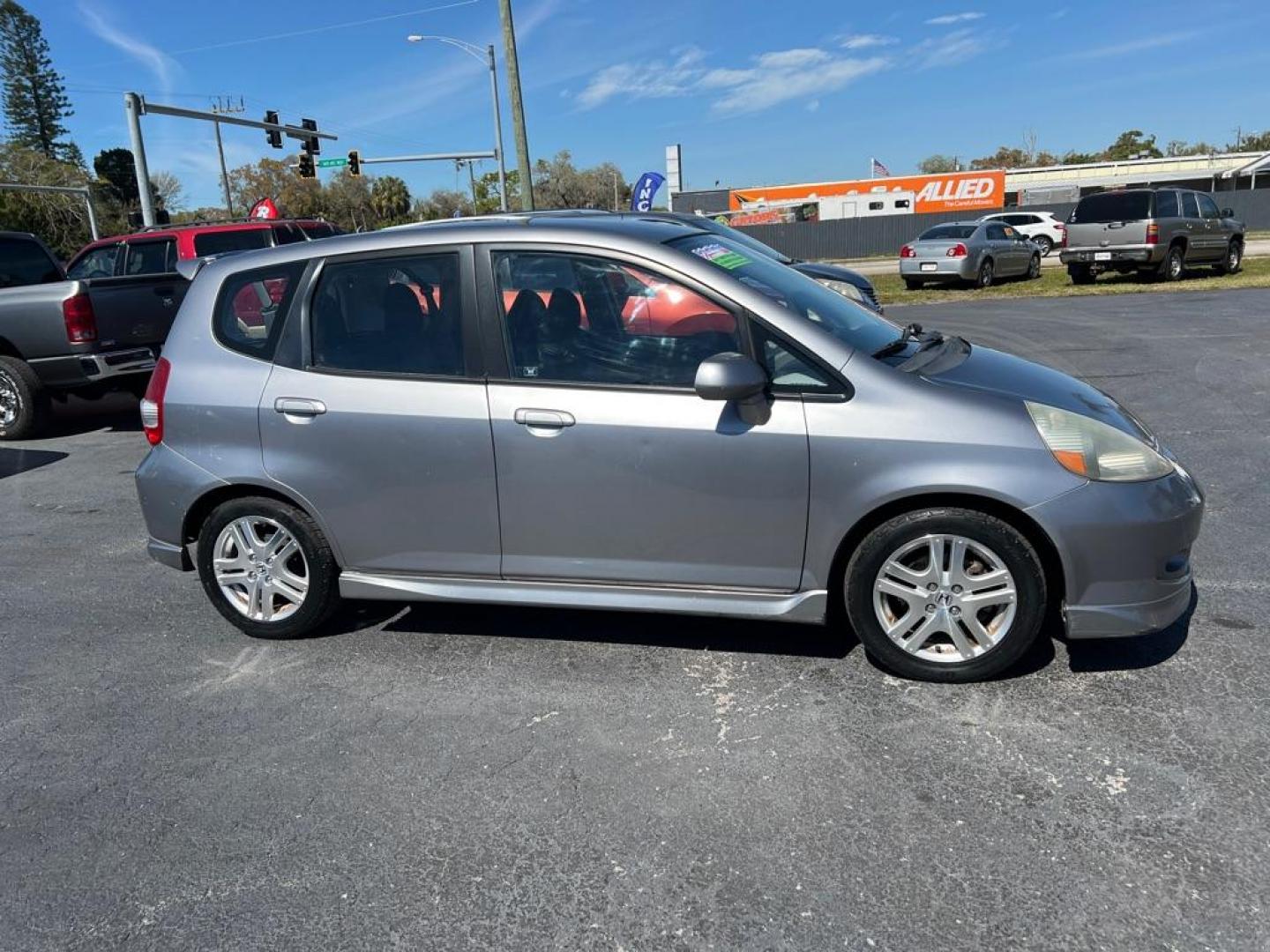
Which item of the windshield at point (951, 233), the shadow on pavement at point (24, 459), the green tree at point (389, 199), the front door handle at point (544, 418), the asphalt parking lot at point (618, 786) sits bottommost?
the asphalt parking lot at point (618, 786)

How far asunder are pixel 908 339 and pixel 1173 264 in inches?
706

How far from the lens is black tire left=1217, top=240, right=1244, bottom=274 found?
19.7 metres

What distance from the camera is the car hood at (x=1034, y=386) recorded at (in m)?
3.64

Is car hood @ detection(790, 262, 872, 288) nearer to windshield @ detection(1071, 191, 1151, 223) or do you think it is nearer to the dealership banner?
windshield @ detection(1071, 191, 1151, 223)

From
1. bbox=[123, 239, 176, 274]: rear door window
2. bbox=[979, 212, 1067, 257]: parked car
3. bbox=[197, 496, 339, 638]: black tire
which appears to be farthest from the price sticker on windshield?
bbox=[979, 212, 1067, 257]: parked car

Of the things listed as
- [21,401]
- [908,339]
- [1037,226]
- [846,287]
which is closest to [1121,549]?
[908,339]

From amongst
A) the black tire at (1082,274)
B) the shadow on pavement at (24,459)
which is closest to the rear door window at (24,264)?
the shadow on pavement at (24,459)

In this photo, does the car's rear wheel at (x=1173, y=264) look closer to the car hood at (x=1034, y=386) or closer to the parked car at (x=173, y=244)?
the parked car at (x=173, y=244)

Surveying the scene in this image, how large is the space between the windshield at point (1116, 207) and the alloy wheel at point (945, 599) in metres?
17.8

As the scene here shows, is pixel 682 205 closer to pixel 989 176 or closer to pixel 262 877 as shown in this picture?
pixel 989 176

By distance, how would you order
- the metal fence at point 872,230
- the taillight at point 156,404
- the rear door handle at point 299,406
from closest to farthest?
1. the rear door handle at point 299,406
2. the taillight at point 156,404
3. the metal fence at point 872,230

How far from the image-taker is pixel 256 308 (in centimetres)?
434

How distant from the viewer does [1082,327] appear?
42.9 feet

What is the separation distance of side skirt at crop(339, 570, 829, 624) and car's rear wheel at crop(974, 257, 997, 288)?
19083 millimetres
